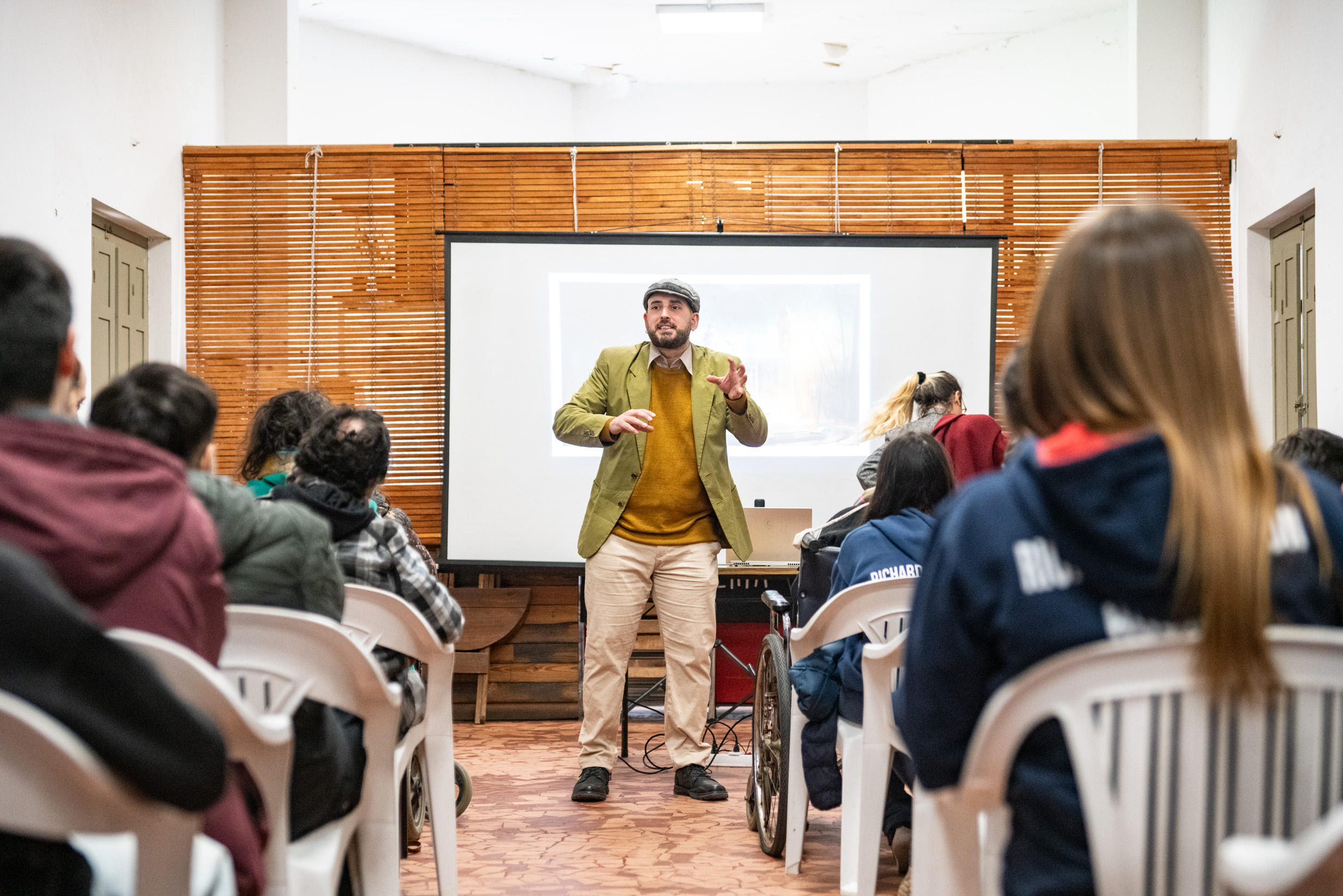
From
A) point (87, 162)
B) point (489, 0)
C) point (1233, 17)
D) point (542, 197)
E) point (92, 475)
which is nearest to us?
point (92, 475)

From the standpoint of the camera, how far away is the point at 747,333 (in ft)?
16.2

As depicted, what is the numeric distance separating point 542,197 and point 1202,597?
4.58 m

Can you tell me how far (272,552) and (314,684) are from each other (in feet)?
0.74

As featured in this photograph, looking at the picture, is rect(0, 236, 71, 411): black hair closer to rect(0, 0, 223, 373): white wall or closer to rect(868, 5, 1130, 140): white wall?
rect(0, 0, 223, 373): white wall

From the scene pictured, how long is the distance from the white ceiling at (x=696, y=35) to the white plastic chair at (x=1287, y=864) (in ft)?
19.9

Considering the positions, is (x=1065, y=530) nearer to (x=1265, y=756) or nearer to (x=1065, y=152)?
(x=1265, y=756)

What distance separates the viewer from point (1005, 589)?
0.98 meters

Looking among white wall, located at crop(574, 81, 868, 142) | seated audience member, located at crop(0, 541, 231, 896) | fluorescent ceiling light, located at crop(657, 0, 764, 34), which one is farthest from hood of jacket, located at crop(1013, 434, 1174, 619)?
white wall, located at crop(574, 81, 868, 142)

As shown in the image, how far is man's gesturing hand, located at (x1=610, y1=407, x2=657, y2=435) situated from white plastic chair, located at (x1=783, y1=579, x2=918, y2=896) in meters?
1.09

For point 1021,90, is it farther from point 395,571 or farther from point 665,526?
point 395,571

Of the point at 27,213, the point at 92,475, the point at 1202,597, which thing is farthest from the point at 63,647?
the point at 27,213

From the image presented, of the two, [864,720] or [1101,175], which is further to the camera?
[1101,175]

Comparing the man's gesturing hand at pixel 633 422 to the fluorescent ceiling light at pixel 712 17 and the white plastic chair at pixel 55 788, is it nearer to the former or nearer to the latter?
the white plastic chair at pixel 55 788

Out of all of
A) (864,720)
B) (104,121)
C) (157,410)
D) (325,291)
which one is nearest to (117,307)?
(104,121)
